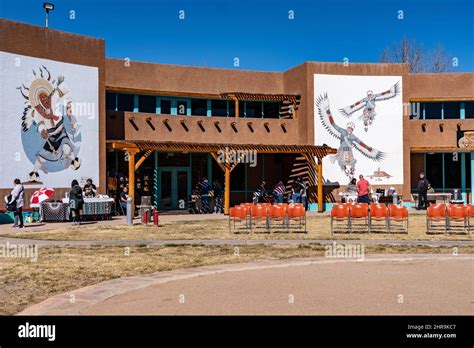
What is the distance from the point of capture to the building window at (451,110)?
32.1 m

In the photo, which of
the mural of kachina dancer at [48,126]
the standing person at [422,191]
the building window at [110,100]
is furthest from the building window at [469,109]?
the mural of kachina dancer at [48,126]

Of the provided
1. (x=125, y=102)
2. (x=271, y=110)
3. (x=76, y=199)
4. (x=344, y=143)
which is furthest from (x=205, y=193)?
(x=76, y=199)

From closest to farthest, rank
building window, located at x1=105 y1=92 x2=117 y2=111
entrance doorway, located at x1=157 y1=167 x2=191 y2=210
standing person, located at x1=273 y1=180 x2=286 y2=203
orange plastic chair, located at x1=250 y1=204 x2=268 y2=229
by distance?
orange plastic chair, located at x1=250 y1=204 x2=268 y2=229 → building window, located at x1=105 y1=92 x2=117 y2=111 → standing person, located at x1=273 y1=180 x2=286 y2=203 → entrance doorway, located at x1=157 y1=167 x2=191 y2=210

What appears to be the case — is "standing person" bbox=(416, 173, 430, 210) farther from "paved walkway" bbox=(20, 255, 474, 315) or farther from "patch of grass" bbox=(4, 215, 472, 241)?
"paved walkway" bbox=(20, 255, 474, 315)

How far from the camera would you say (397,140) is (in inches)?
1212

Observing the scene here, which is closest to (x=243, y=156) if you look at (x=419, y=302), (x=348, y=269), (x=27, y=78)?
(x=27, y=78)

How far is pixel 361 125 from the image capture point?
3059 centimetres

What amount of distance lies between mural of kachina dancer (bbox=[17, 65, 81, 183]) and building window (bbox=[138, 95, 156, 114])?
4.83 metres

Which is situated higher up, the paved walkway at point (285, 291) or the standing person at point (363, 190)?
the standing person at point (363, 190)

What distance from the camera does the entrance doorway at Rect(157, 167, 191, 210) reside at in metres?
29.4

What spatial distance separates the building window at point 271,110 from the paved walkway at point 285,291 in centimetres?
2037

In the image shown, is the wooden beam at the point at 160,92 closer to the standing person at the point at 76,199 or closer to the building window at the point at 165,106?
the building window at the point at 165,106

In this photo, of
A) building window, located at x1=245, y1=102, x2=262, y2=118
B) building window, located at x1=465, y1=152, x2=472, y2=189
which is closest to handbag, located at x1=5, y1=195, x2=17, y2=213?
building window, located at x1=245, y1=102, x2=262, y2=118

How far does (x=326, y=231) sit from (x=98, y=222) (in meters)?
8.85
